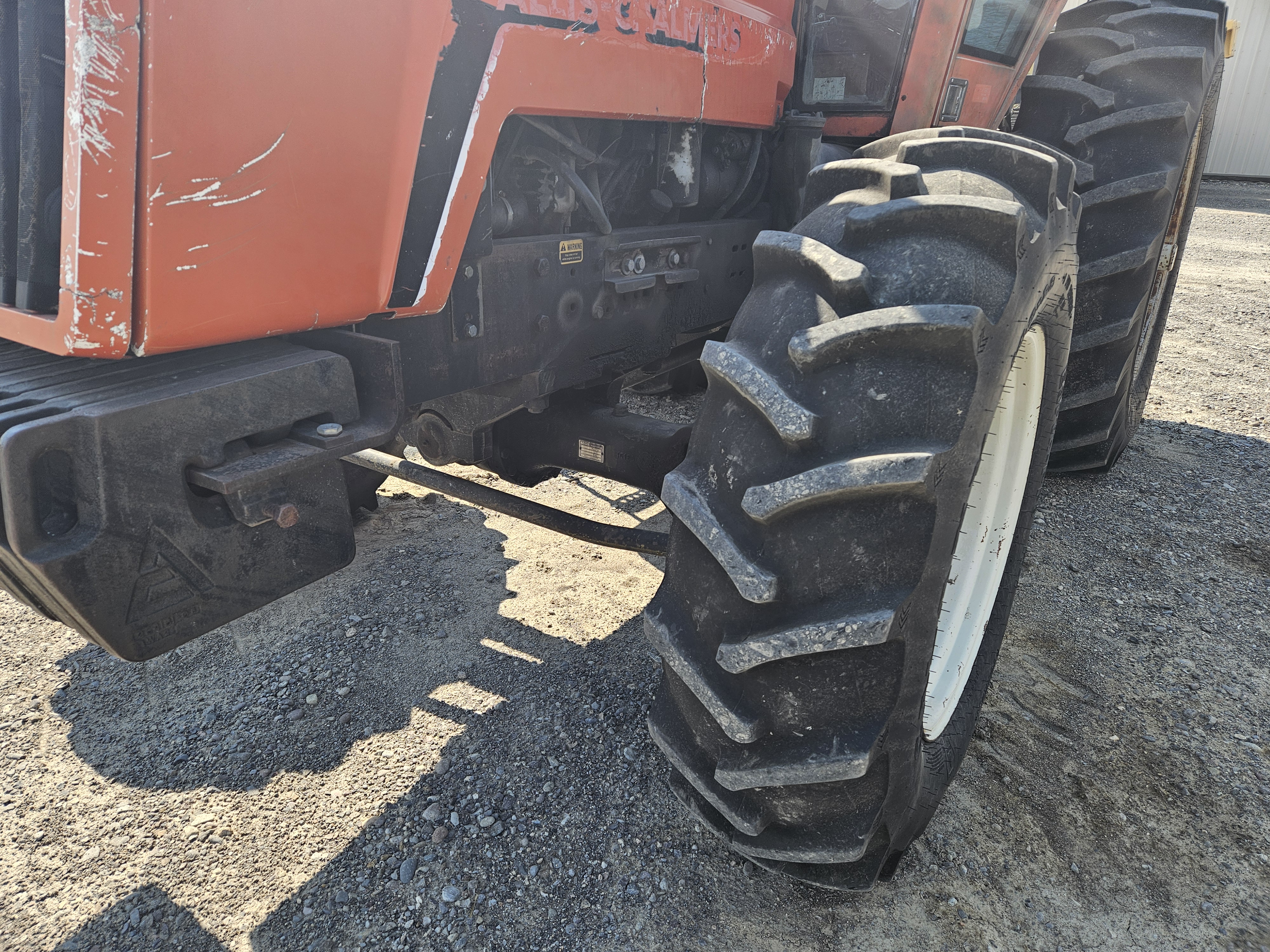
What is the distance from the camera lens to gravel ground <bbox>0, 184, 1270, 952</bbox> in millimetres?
1591

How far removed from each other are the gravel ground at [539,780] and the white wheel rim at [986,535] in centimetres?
33

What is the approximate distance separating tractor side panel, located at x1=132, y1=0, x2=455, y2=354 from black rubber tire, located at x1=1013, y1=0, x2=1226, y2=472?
82.4 inches

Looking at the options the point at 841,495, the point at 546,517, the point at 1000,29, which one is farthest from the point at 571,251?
the point at 1000,29

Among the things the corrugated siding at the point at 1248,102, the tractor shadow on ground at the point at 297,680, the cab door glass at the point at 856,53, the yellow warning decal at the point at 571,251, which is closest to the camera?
the yellow warning decal at the point at 571,251

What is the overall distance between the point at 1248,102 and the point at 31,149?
58.0 ft

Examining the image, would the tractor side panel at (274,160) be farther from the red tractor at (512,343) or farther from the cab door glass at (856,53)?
the cab door glass at (856,53)

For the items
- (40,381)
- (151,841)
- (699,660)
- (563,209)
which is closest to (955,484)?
(699,660)

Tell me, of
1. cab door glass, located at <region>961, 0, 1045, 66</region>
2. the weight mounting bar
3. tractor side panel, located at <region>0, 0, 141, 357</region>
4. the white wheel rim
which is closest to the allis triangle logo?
tractor side panel, located at <region>0, 0, 141, 357</region>

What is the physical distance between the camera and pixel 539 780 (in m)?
1.91

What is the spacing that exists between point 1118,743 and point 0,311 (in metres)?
2.42

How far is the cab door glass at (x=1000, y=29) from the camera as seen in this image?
7.57 feet

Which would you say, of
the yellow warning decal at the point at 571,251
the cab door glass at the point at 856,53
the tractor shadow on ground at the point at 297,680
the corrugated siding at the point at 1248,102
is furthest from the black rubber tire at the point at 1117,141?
the corrugated siding at the point at 1248,102

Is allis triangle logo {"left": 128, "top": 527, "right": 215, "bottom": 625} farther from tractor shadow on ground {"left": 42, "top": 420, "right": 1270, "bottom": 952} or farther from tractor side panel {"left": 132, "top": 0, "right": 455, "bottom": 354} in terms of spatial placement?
tractor shadow on ground {"left": 42, "top": 420, "right": 1270, "bottom": 952}

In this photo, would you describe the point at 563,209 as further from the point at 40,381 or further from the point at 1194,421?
the point at 1194,421
